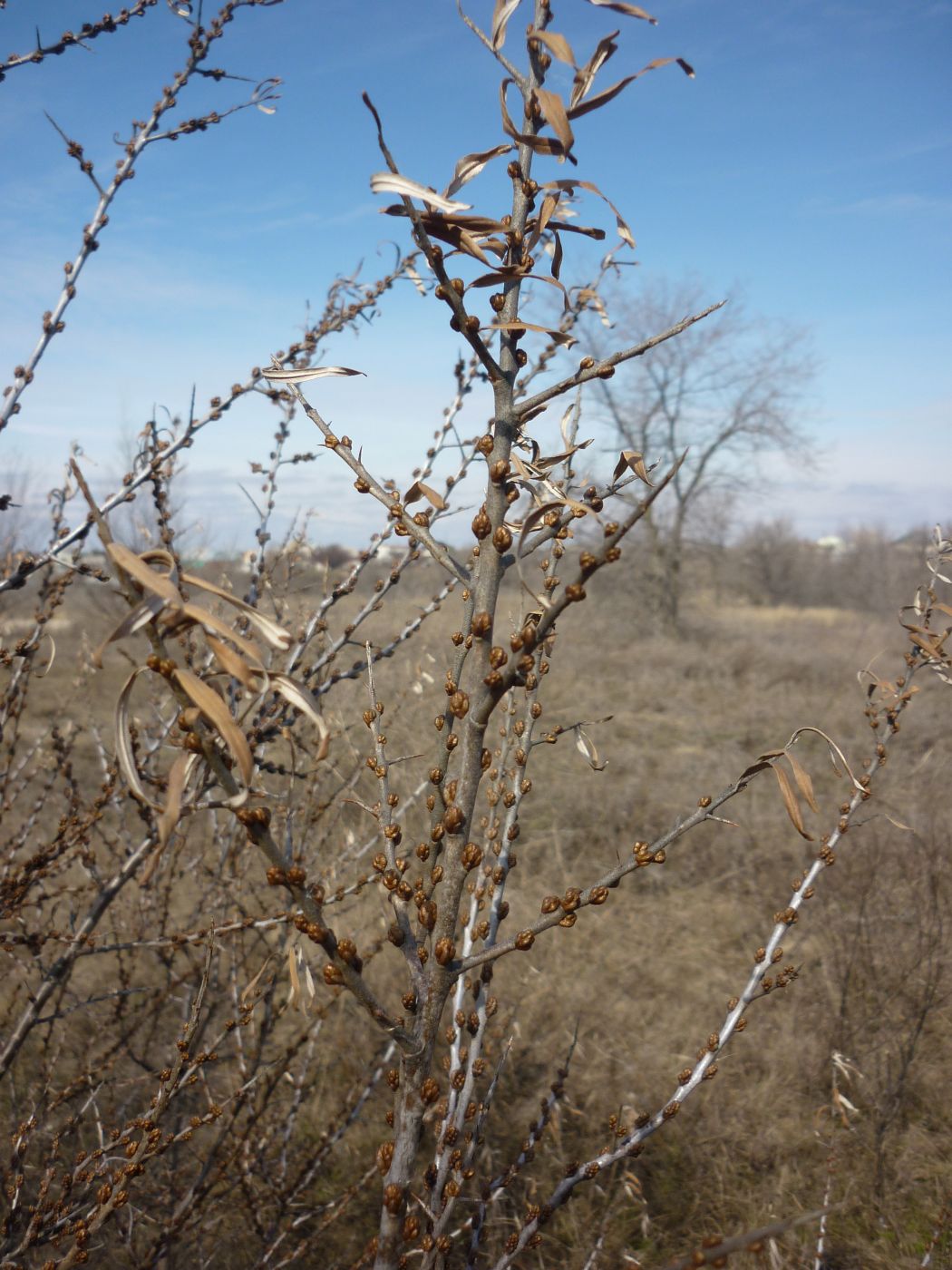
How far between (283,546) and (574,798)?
6.59 meters

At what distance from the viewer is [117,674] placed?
14617 mm

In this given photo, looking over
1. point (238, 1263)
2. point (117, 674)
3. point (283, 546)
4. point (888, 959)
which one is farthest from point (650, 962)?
point (117, 674)

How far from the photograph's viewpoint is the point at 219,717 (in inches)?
28.2

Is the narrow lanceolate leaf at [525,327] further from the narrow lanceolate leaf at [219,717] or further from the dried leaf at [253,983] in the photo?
the dried leaf at [253,983]

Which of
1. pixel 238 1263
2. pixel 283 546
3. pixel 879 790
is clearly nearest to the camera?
pixel 283 546

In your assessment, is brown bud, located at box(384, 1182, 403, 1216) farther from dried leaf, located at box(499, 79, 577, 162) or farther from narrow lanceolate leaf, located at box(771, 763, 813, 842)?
dried leaf, located at box(499, 79, 577, 162)

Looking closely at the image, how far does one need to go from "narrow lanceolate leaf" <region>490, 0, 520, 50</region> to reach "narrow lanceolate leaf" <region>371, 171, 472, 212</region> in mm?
265

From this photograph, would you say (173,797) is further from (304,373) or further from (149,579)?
(304,373)

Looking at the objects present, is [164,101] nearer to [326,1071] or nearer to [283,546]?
[283,546]

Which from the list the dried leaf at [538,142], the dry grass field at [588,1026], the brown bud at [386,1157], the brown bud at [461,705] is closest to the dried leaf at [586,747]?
the dry grass field at [588,1026]

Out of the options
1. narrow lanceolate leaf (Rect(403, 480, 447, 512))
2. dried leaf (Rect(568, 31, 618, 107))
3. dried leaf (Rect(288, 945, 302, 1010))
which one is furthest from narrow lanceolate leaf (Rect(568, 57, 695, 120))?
dried leaf (Rect(288, 945, 302, 1010))

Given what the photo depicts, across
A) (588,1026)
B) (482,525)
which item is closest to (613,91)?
(482,525)

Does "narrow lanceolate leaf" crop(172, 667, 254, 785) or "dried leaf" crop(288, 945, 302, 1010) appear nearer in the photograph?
"narrow lanceolate leaf" crop(172, 667, 254, 785)

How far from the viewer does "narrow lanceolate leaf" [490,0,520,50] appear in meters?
0.96
